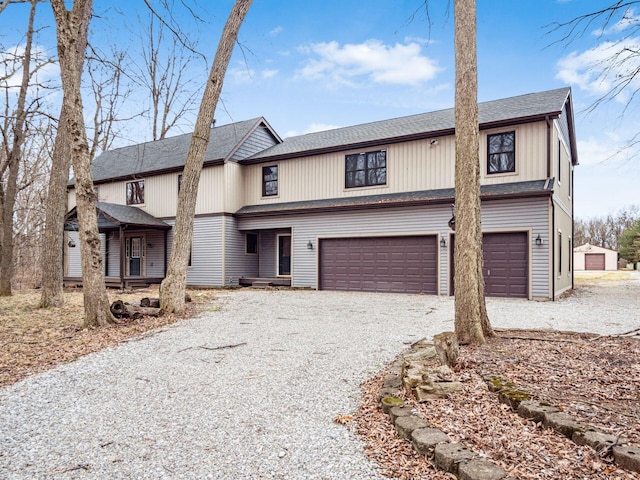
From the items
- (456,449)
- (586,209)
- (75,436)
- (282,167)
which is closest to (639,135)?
(456,449)

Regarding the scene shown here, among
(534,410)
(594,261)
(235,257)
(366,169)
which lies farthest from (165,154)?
(594,261)

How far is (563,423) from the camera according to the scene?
274 centimetres

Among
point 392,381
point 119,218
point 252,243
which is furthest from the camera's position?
point 252,243

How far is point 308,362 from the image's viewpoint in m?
5.07

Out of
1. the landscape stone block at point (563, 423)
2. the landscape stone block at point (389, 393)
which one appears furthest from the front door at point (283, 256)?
the landscape stone block at point (563, 423)

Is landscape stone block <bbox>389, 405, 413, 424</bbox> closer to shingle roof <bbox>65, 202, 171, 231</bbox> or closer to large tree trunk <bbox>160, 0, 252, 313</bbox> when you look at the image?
large tree trunk <bbox>160, 0, 252, 313</bbox>

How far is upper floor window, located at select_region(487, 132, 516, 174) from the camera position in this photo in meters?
12.3

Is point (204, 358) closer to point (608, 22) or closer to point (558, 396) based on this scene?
point (558, 396)

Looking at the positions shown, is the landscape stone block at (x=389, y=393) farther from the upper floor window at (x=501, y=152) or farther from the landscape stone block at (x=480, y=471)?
the upper floor window at (x=501, y=152)

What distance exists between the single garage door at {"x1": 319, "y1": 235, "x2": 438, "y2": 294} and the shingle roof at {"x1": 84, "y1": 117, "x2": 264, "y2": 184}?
5.94m

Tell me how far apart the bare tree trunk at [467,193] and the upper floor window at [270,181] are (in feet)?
38.2

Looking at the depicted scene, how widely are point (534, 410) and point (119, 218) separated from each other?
15953mm

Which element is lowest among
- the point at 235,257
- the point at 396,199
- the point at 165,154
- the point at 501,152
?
the point at 235,257

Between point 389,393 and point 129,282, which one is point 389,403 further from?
point 129,282
